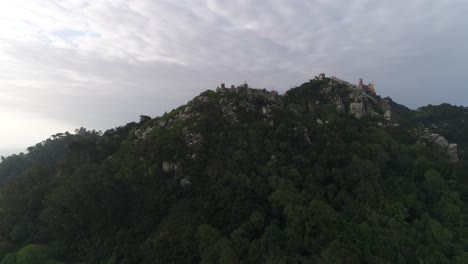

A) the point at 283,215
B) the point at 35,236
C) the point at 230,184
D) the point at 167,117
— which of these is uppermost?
the point at 167,117

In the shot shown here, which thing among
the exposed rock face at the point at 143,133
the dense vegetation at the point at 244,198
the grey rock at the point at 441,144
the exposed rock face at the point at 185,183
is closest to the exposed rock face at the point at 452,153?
the grey rock at the point at 441,144

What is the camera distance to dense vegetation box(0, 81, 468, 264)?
2767 centimetres

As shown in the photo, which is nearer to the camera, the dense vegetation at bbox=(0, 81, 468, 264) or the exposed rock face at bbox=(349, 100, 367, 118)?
the dense vegetation at bbox=(0, 81, 468, 264)

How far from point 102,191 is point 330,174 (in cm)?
2820

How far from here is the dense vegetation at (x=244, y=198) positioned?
2767 centimetres

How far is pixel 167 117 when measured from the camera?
51.8 metres

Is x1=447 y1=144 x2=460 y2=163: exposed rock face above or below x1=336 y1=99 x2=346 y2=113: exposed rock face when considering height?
below

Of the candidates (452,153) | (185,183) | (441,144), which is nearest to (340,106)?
(441,144)

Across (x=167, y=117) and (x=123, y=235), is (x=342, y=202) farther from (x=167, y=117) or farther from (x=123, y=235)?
(x=167, y=117)

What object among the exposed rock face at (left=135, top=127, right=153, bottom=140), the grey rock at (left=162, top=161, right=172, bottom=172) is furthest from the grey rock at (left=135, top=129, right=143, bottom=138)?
the grey rock at (left=162, top=161, right=172, bottom=172)

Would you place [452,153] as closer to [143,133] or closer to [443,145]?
[443,145]

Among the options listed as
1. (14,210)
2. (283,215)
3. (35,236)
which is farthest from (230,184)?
(14,210)

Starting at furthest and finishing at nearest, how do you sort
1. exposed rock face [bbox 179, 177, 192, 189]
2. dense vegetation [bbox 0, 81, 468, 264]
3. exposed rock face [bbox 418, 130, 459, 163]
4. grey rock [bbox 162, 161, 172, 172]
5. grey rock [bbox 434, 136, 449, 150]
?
grey rock [bbox 434, 136, 449, 150] → exposed rock face [bbox 418, 130, 459, 163] → grey rock [bbox 162, 161, 172, 172] → exposed rock face [bbox 179, 177, 192, 189] → dense vegetation [bbox 0, 81, 468, 264]

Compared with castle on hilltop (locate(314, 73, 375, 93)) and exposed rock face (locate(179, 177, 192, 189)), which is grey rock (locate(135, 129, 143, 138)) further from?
castle on hilltop (locate(314, 73, 375, 93))
